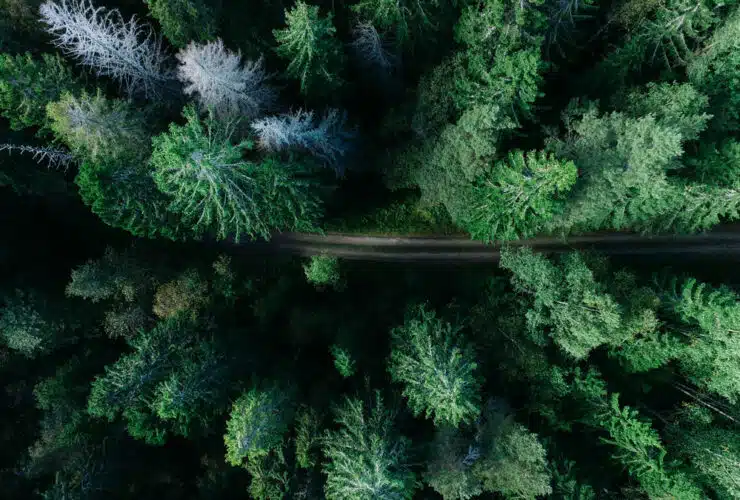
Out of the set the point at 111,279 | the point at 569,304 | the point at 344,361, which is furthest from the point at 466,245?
the point at 111,279

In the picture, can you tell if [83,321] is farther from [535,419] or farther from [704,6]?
[704,6]

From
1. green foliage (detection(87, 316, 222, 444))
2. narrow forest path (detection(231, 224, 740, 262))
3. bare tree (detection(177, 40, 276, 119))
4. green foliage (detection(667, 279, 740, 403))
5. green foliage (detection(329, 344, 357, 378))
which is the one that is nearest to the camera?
bare tree (detection(177, 40, 276, 119))

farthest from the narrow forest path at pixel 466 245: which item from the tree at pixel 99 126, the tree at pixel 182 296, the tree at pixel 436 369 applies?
the tree at pixel 99 126

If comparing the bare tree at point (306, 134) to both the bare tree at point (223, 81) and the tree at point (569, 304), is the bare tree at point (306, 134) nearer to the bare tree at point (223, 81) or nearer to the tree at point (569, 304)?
the bare tree at point (223, 81)

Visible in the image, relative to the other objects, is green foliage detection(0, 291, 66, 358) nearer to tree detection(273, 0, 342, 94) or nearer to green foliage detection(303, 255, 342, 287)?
green foliage detection(303, 255, 342, 287)

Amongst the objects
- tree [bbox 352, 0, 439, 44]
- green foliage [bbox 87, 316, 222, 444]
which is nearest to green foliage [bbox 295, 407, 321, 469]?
green foliage [bbox 87, 316, 222, 444]

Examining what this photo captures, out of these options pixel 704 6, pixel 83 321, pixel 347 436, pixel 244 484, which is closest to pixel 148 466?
pixel 244 484
